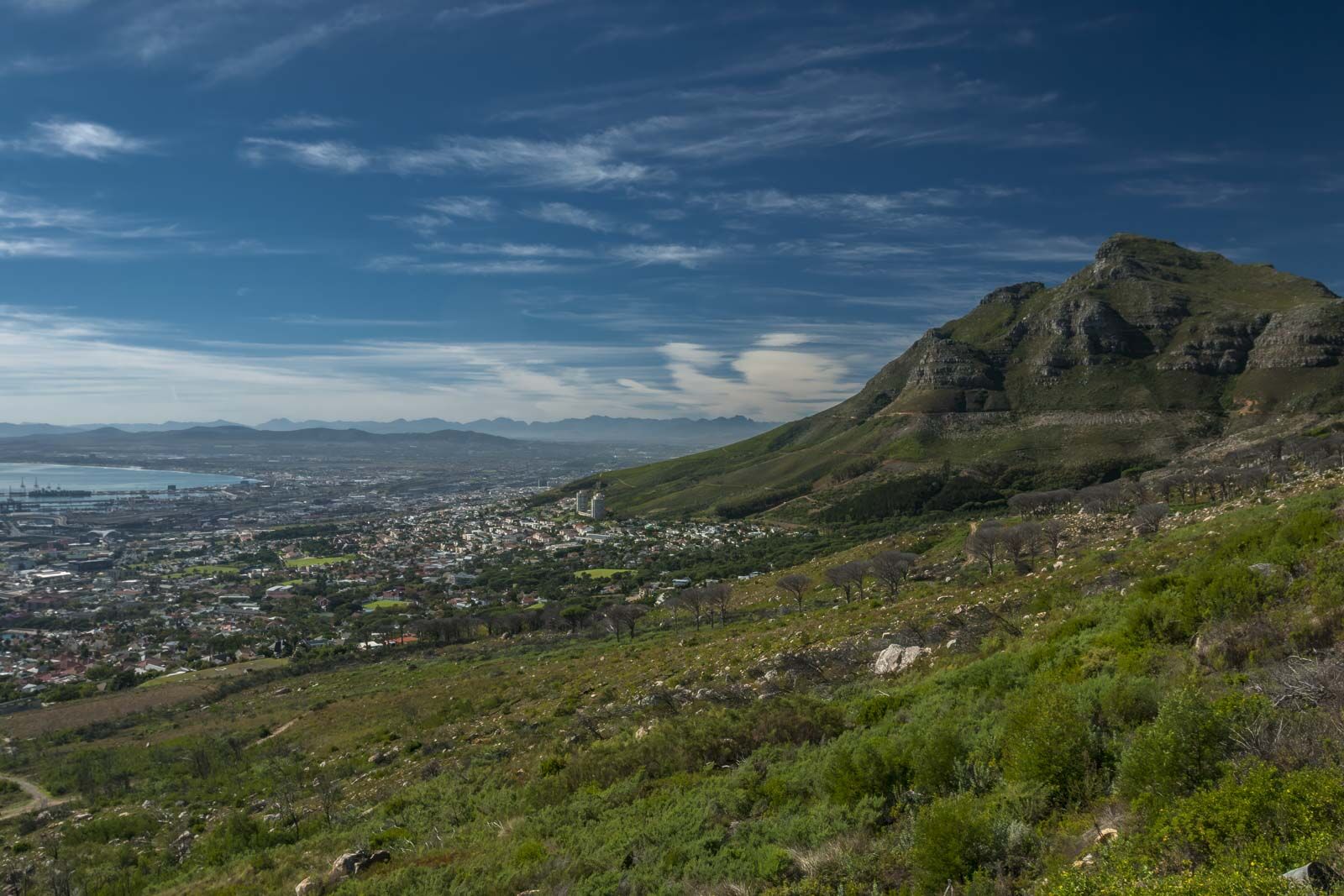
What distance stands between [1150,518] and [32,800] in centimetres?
4639

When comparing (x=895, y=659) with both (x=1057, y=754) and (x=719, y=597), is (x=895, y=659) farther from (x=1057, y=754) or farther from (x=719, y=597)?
(x=719, y=597)

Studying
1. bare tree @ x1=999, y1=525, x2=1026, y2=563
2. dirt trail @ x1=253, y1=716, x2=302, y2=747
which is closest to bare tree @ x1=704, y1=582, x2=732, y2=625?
bare tree @ x1=999, y1=525, x2=1026, y2=563

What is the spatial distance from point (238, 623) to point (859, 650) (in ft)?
235

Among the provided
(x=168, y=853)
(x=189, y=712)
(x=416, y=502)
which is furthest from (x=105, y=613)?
(x=416, y=502)

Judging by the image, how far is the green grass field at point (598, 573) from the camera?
76.6m

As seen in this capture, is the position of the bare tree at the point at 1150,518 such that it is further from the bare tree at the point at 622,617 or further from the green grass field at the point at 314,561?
the green grass field at the point at 314,561

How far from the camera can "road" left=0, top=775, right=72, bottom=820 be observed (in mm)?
22859

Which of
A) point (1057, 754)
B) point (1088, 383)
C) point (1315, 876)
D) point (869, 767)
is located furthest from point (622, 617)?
point (1088, 383)

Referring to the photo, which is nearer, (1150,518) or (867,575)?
(1150,518)

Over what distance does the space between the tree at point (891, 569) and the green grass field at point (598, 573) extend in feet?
150

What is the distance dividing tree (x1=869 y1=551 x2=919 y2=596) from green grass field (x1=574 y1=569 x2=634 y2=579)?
45698mm

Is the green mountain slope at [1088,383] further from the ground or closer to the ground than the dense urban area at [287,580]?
further from the ground

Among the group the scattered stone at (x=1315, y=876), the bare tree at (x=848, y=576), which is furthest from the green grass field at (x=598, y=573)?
the scattered stone at (x=1315, y=876)

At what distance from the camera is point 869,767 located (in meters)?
8.34
